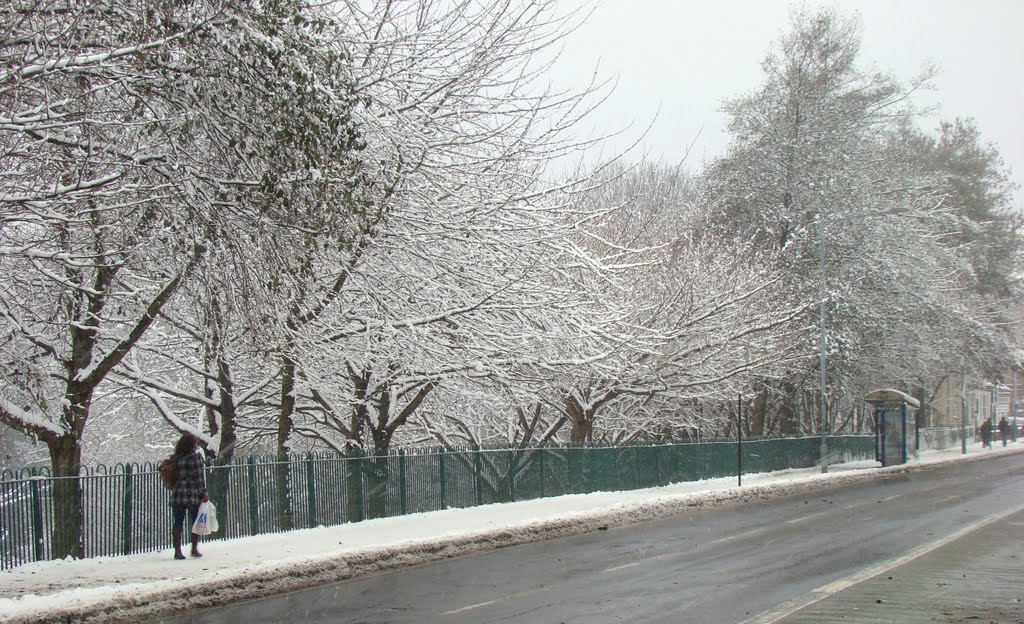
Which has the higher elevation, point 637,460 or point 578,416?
point 578,416

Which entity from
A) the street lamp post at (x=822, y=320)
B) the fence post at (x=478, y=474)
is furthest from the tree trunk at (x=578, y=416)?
the street lamp post at (x=822, y=320)

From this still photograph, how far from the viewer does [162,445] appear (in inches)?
1097

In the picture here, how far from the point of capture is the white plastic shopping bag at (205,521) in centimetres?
1412

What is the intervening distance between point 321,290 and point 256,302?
3.09 metres

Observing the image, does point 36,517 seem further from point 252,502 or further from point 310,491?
point 310,491

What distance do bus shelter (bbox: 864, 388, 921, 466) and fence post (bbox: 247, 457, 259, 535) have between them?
87.9 ft

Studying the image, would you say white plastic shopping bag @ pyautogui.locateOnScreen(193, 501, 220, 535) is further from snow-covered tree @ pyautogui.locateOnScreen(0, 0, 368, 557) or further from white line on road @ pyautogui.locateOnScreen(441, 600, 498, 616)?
white line on road @ pyautogui.locateOnScreen(441, 600, 498, 616)

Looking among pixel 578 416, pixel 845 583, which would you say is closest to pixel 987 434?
pixel 578 416

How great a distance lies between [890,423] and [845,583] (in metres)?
31.7

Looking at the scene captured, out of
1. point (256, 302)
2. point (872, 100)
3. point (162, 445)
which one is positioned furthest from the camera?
point (872, 100)

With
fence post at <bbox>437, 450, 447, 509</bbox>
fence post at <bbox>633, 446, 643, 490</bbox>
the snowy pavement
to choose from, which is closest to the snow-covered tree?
the snowy pavement

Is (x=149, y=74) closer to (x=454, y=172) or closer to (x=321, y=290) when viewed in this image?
(x=321, y=290)

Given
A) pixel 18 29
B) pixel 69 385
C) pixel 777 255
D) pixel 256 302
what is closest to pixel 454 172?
pixel 256 302

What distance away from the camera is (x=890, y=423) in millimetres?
41094
